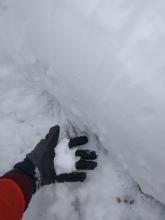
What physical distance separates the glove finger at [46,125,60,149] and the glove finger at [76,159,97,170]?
0.14 m

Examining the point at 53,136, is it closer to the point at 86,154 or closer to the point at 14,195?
the point at 86,154

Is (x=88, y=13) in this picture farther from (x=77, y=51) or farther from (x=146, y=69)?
(x=146, y=69)

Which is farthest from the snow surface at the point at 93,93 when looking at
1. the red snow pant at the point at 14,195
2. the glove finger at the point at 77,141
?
the red snow pant at the point at 14,195

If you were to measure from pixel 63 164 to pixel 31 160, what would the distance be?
15 centimetres

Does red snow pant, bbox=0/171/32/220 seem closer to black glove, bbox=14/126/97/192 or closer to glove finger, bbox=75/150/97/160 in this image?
black glove, bbox=14/126/97/192

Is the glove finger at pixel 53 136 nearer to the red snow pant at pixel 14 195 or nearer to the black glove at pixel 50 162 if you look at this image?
the black glove at pixel 50 162

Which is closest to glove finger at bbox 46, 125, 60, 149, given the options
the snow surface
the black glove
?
the black glove

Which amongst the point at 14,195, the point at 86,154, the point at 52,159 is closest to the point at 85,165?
the point at 86,154

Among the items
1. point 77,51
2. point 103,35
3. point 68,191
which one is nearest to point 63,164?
point 68,191

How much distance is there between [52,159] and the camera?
1546mm

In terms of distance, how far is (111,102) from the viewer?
121 cm

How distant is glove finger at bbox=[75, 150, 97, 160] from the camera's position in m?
1.56

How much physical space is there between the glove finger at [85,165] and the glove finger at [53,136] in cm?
14

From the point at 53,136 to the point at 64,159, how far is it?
0.43 ft
